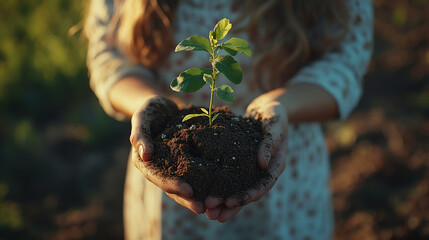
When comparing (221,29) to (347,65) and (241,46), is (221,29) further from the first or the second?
(347,65)

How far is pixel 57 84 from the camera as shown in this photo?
3.63 metres

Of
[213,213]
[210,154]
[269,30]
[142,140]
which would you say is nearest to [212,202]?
[213,213]

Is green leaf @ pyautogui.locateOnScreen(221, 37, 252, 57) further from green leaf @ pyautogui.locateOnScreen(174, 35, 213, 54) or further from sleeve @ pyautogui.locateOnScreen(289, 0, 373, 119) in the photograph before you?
sleeve @ pyautogui.locateOnScreen(289, 0, 373, 119)

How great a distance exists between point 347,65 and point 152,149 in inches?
36.8

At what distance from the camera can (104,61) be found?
1737 millimetres

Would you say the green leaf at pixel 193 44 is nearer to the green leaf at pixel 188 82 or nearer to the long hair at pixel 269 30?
the green leaf at pixel 188 82

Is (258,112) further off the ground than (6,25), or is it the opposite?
(6,25)

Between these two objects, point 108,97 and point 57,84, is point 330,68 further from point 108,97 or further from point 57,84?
point 57,84

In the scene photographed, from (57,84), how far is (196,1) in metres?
2.47

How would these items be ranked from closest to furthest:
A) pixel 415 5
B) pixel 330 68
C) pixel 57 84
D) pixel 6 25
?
pixel 330 68 < pixel 57 84 < pixel 6 25 < pixel 415 5

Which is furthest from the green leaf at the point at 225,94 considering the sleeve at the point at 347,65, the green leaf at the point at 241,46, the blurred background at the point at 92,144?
the blurred background at the point at 92,144

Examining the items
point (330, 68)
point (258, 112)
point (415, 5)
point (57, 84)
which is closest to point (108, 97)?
point (258, 112)

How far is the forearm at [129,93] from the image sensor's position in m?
1.48

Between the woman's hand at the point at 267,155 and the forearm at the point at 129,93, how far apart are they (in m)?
0.42
